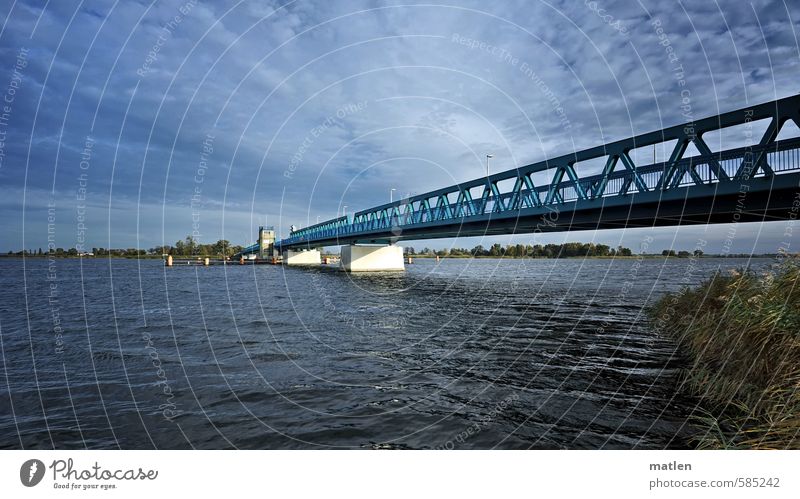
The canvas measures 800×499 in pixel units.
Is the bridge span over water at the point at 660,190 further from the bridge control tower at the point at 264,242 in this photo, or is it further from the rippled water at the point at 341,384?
the bridge control tower at the point at 264,242

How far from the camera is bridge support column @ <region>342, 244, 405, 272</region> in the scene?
87188mm

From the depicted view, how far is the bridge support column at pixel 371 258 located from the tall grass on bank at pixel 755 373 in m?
77.6

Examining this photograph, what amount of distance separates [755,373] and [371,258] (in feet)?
268

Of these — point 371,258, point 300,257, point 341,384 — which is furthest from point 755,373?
point 300,257

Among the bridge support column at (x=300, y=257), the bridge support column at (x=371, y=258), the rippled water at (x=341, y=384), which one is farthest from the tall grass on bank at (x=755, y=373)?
the bridge support column at (x=300, y=257)

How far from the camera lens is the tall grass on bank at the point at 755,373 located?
5.94 meters

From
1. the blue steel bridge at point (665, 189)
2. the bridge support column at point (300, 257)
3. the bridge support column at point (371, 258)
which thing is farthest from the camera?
the bridge support column at point (300, 257)

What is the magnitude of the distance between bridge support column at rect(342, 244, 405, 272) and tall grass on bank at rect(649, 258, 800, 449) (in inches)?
3055

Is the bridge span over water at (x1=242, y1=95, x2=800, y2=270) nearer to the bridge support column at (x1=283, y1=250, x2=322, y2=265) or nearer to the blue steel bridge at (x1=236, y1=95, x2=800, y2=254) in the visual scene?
the blue steel bridge at (x1=236, y1=95, x2=800, y2=254)

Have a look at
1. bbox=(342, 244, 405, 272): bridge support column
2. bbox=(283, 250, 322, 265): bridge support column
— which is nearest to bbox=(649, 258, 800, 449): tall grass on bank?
bbox=(342, 244, 405, 272): bridge support column

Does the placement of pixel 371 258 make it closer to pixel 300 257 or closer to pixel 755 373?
pixel 300 257
